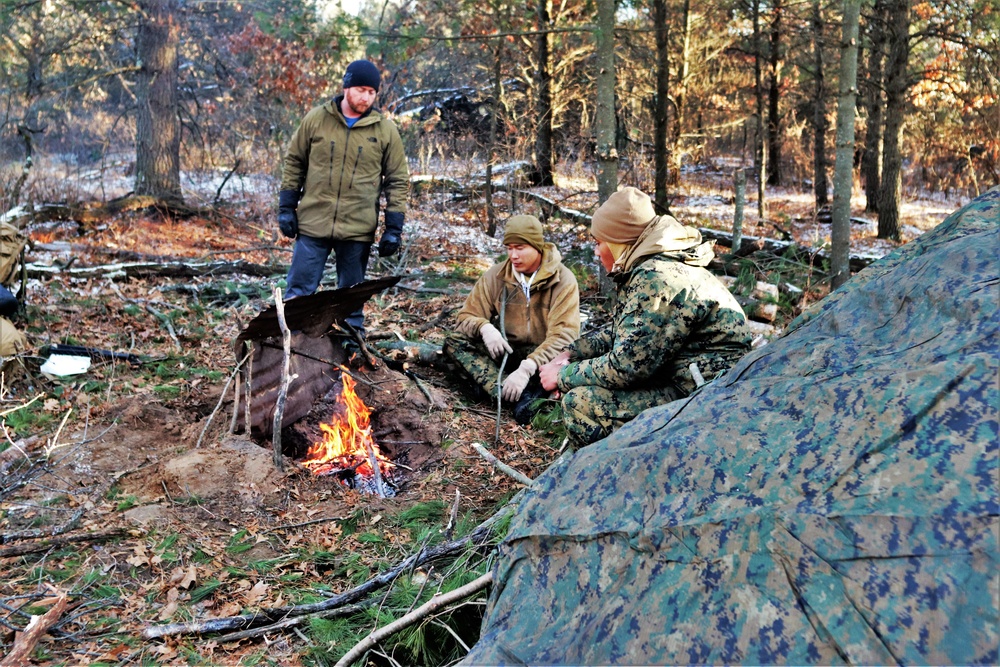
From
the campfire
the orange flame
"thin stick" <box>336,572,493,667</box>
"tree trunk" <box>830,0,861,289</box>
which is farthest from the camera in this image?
"tree trunk" <box>830,0,861,289</box>

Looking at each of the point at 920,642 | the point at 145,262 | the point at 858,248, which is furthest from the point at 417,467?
the point at 858,248

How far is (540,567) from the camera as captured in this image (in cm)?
211

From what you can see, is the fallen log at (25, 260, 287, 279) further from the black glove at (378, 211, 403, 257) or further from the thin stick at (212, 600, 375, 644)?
the thin stick at (212, 600, 375, 644)

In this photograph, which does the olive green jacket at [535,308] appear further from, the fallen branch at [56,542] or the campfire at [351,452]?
the fallen branch at [56,542]

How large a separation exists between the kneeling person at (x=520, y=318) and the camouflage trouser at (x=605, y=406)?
3.68 feet

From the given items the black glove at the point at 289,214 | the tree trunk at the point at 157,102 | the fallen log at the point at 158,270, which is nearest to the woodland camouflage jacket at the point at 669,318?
the black glove at the point at 289,214

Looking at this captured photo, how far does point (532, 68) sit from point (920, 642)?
14308mm

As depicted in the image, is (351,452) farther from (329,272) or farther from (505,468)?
(329,272)

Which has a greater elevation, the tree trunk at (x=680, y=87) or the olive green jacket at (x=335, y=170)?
the tree trunk at (x=680, y=87)

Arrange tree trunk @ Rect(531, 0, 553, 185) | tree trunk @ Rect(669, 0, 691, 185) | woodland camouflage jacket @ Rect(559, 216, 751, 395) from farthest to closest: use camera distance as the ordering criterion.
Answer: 1. tree trunk @ Rect(669, 0, 691, 185)
2. tree trunk @ Rect(531, 0, 553, 185)
3. woodland camouflage jacket @ Rect(559, 216, 751, 395)

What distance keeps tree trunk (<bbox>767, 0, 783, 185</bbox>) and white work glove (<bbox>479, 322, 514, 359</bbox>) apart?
10588 mm

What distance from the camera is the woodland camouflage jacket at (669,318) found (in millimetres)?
3715

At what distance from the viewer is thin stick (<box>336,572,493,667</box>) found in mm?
2672

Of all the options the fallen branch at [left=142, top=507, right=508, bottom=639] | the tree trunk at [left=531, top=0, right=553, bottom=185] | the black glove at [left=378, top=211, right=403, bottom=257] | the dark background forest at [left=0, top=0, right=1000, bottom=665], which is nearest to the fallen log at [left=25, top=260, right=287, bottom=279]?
the dark background forest at [left=0, top=0, right=1000, bottom=665]
